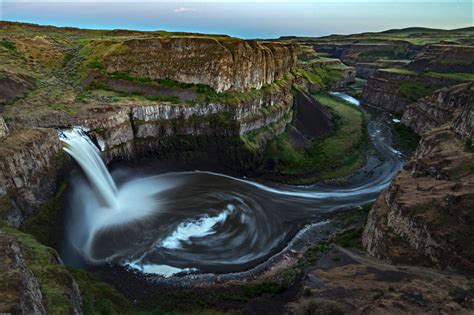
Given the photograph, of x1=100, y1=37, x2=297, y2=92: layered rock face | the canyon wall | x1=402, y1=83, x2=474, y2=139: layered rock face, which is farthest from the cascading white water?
x1=402, y1=83, x2=474, y2=139: layered rock face

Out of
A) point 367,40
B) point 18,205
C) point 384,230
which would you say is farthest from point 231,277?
point 367,40

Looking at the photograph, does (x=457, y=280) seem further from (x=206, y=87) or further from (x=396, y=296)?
(x=206, y=87)

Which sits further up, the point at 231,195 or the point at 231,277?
the point at 231,195

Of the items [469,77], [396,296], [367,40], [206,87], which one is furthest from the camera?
[367,40]

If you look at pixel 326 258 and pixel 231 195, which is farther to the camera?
pixel 231 195

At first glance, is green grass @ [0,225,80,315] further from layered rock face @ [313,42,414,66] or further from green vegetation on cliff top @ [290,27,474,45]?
layered rock face @ [313,42,414,66]

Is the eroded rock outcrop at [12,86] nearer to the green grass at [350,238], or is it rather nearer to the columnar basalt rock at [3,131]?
the columnar basalt rock at [3,131]
